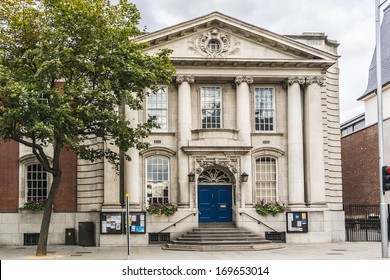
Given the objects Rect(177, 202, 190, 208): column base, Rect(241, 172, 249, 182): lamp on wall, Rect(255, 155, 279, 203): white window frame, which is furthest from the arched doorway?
Rect(255, 155, 279, 203): white window frame

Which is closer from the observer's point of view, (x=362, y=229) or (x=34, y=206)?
(x=34, y=206)

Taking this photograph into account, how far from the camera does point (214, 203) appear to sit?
1305 inches

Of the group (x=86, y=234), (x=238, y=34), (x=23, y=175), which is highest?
(x=238, y=34)

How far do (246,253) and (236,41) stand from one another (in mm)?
12152

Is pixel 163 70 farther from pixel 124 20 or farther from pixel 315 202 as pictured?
pixel 315 202

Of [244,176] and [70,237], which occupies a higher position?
[244,176]

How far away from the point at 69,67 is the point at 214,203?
11.9 metres

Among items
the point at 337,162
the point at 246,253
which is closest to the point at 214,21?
the point at 337,162

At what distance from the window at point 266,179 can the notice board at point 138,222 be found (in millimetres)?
6363

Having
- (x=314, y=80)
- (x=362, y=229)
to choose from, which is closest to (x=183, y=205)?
(x=314, y=80)

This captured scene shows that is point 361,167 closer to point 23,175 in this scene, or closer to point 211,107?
point 211,107

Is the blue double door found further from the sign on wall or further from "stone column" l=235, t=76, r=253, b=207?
the sign on wall

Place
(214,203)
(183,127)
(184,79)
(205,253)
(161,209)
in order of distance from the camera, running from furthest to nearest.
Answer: (214,203)
(184,79)
(183,127)
(161,209)
(205,253)

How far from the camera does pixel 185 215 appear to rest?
3200cm
